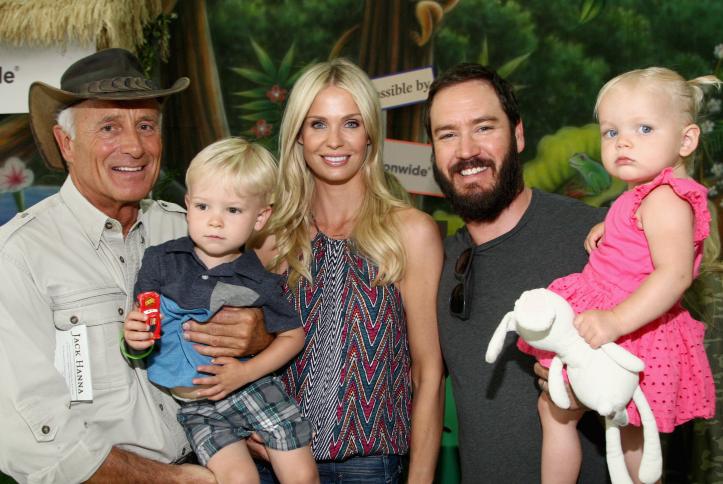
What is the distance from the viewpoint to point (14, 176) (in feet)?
14.6

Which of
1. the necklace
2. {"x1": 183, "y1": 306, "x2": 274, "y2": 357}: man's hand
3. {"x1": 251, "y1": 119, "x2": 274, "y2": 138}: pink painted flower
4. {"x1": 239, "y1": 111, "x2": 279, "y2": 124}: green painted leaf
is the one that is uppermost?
{"x1": 239, "y1": 111, "x2": 279, "y2": 124}: green painted leaf

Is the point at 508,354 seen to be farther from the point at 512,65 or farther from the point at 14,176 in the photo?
the point at 14,176

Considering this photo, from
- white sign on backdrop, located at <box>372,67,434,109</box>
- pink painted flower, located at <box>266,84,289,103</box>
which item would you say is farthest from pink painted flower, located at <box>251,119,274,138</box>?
white sign on backdrop, located at <box>372,67,434,109</box>

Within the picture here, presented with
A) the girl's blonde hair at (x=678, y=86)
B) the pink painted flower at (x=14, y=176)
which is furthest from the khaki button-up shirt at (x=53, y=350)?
the pink painted flower at (x=14, y=176)

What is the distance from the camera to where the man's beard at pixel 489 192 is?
8.29 feet

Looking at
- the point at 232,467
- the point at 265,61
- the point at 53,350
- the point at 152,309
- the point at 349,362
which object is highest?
the point at 265,61

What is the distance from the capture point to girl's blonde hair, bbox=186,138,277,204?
7.75 ft

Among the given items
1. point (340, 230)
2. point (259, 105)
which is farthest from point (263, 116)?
point (340, 230)

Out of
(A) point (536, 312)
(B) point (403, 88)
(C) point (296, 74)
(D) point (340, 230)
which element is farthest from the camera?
(C) point (296, 74)

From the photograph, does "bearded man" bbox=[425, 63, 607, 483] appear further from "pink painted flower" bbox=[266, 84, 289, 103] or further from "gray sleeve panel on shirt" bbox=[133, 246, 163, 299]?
"pink painted flower" bbox=[266, 84, 289, 103]

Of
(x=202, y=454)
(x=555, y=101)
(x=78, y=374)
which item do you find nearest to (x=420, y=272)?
(x=202, y=454)

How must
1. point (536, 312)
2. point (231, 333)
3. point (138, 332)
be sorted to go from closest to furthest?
1. point (536, 312)
2. point (138, 332)
3. point (231, 333)

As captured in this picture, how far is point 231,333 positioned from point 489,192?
995 mm

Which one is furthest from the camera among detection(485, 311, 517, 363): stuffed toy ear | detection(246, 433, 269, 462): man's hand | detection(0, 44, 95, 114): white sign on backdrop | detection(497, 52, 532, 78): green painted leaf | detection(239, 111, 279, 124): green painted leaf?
detection(239, 111, 279, 124): green painted leaf
